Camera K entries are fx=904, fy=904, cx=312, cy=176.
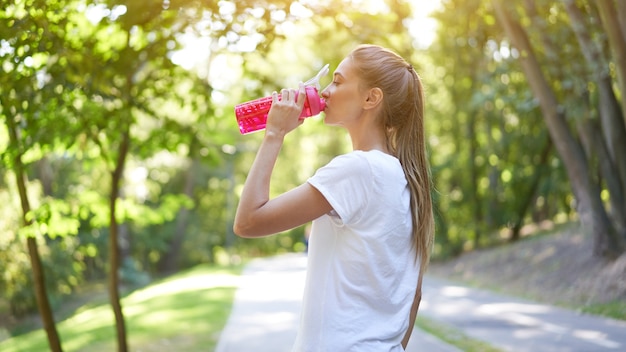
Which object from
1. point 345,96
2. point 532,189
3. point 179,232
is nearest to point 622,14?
point 345,96

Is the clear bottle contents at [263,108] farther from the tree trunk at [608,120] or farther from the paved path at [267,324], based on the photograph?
the tree trunk at [608,120]

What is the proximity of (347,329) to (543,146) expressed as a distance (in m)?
25.7

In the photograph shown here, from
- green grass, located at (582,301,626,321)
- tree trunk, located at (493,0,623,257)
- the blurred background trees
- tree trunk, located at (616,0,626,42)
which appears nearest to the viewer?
the blurred background trees

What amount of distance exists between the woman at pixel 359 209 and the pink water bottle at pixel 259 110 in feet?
0.12

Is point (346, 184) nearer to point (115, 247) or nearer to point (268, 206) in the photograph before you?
point (268, 206)

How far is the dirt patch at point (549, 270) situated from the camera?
15.5 metres

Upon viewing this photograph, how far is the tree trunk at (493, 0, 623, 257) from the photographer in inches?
589

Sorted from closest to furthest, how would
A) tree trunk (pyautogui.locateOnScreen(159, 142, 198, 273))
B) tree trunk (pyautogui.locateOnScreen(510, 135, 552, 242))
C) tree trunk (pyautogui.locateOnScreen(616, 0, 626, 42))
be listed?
tree trunk (pyautogui.locateOnScreen(616, 0, 626, 42)) → tree trunk (pyautogui.locateOnScreen(510, 135, 552, 242)) → tree trunk (pyautogui.locateOnScreen(159, 142, 198, 273))

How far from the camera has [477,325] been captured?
1332 centimetres

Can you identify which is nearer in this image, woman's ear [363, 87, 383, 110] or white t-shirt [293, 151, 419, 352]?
white t-shirt [293, 151, 419, 352]

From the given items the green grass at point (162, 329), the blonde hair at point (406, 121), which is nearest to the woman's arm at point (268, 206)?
the blonde hair at point (406, 121)

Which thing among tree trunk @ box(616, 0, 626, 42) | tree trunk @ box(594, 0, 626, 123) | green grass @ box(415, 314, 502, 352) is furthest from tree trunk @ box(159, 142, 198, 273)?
tree trunk @ box(616, 0, 626, 42)

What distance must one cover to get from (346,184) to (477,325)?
11.4m

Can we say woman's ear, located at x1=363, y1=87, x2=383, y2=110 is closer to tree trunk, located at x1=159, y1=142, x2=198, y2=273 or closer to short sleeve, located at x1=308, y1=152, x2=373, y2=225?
short sleeve, located at x1=308, y1=152, x2=373, y2=225
